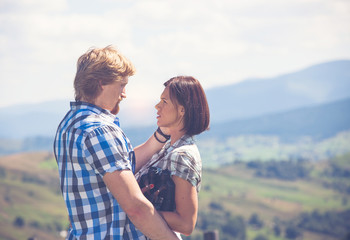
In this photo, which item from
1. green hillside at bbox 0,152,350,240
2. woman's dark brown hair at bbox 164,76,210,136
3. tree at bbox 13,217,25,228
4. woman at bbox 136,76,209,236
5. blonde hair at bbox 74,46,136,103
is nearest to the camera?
blonde hair at bbox 74,46,136,103

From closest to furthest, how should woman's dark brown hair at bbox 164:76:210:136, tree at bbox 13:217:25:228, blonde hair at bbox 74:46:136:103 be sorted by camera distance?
blonde hair at bbox 74:46:136:103, woman's dark brown hair at bbox 164:76:210:136, tree at bbox 13:217:25:228

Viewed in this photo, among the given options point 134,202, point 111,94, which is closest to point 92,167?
point 134,202

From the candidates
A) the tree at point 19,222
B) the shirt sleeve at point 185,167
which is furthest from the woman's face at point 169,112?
the tree at point 19,222

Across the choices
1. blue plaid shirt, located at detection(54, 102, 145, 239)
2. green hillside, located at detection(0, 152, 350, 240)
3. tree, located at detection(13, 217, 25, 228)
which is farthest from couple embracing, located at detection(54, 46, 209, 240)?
tree, located at detection(13, 217, 25, 228)

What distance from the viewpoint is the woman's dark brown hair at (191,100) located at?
13.9ft

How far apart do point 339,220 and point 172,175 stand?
16534 centimetres

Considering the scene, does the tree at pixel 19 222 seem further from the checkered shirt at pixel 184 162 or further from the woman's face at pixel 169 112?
the checkered shirt at pixel 184 162

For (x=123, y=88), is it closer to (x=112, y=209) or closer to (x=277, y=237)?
(x=112, y=209)

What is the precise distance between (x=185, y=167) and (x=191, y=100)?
656 mm

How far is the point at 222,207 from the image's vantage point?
162750mm

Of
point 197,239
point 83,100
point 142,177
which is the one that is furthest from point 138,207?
point 197,239

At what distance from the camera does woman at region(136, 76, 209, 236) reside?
3.89 metres

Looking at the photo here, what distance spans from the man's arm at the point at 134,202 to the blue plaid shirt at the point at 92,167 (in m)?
0.07

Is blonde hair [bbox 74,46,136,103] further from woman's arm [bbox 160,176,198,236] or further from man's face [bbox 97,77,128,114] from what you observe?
woman's arm [bbox 160,176,198,236]
